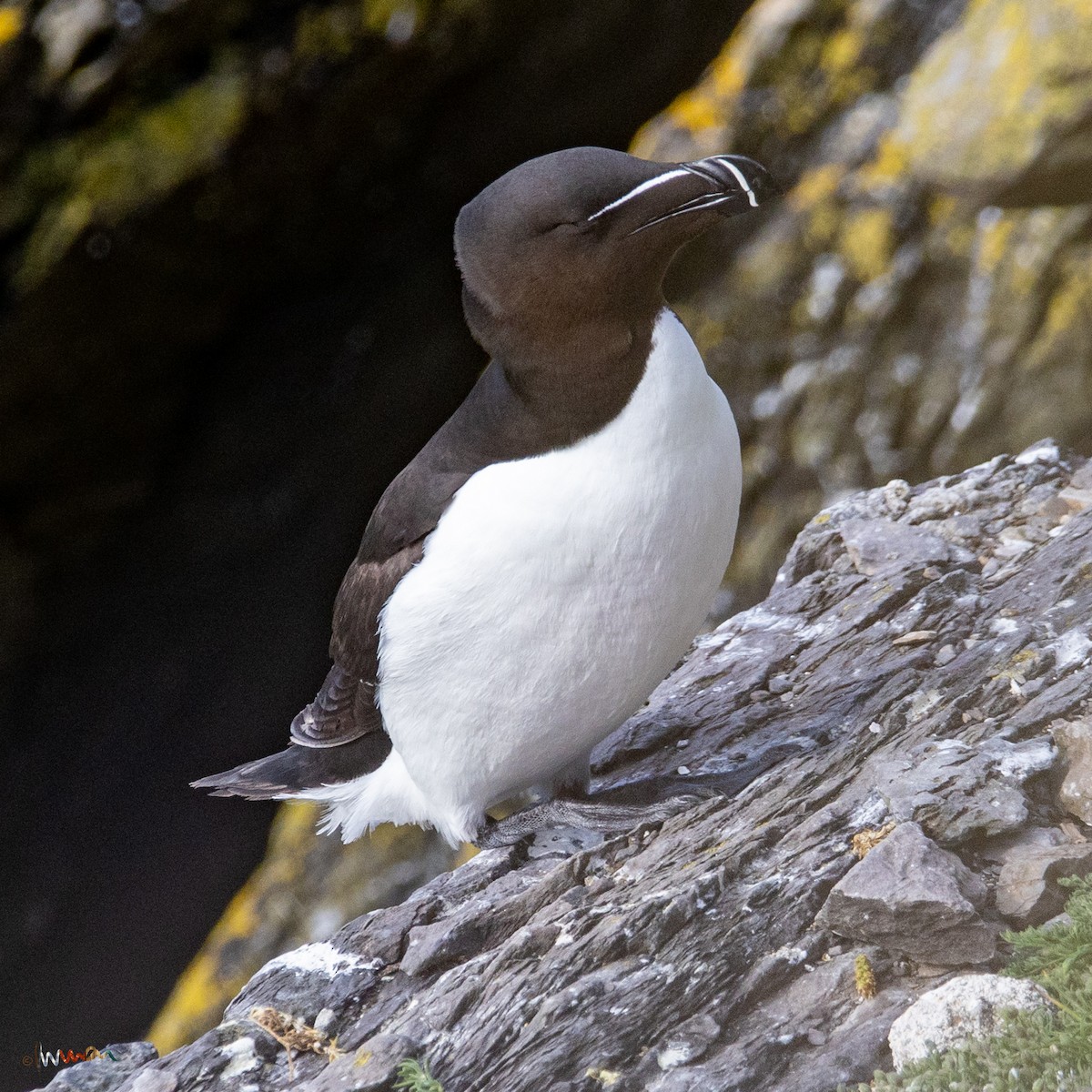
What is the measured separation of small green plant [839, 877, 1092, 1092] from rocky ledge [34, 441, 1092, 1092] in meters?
0.08

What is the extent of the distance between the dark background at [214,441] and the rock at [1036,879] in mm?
2699

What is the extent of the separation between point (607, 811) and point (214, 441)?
7.72ft

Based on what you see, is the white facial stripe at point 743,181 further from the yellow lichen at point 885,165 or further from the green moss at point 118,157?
the green moss at point 118,157

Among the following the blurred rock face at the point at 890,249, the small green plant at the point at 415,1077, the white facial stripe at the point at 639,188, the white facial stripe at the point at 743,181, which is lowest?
the blurred rock face at the point at 890,249

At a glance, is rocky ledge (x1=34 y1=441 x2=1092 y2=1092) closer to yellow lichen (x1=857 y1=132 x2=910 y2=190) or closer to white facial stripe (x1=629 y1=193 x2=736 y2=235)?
white facial stripe (x1=629 y1=193 x2=736 y2=235)

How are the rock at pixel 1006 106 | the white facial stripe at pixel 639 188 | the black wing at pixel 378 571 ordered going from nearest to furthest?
the white facial stripe at pixel 639 188 → the black wing at pixel 378 571 → the rock at pixel 1006 106

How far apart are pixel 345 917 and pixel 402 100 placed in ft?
9.05

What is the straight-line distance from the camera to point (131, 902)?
408 cm

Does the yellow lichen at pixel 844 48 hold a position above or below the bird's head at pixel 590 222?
below

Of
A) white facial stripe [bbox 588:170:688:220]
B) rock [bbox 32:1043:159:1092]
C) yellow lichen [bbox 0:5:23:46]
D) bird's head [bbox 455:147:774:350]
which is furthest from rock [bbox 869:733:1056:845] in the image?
yellow lichen [bbox 0:5:23:46]

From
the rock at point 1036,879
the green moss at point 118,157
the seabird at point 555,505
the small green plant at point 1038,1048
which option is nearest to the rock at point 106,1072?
the seabird at point 555,505

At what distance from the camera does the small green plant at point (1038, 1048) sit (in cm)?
139

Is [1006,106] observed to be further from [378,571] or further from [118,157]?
[118,157]

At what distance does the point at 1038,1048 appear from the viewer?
1.42 meters
